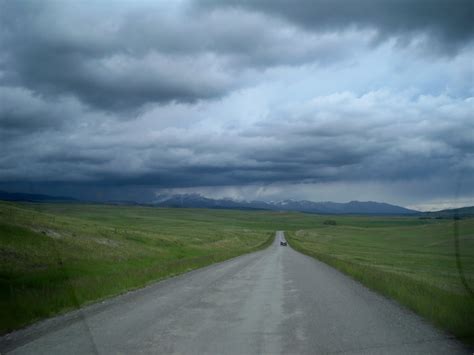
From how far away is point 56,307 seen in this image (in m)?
13.5

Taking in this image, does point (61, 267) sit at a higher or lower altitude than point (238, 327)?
lower

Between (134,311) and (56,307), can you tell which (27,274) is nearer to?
(56,307)

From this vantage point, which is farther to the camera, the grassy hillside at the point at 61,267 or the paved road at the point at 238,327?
the grassy hillside at the point at 61,267

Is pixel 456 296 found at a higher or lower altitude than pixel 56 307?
higher

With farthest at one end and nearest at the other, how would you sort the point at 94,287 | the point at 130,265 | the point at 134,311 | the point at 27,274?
1. the point at 130,265
2. the point at 27,274
3. the point at 94,287
4. the point at 134,311

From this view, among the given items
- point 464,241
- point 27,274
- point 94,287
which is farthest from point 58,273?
point 464,241

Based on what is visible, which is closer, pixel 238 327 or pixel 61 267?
pixel 238 327

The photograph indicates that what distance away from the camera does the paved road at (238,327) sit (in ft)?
29.6

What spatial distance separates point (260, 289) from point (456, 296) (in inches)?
278

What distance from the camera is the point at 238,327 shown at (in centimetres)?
1100

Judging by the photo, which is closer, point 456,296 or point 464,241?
point 456,296

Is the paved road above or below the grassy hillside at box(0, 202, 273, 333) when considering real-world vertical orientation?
above

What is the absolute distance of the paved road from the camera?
903 centimetres

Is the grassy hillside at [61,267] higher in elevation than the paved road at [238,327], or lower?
lower
